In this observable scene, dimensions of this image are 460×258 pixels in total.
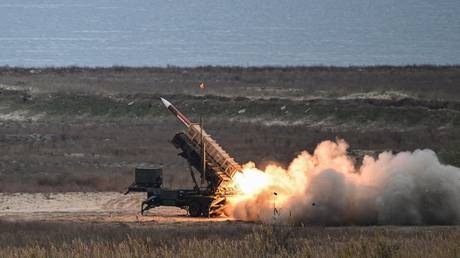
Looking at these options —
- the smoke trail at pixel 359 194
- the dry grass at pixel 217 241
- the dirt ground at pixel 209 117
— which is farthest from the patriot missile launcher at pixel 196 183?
the dirt ground at pixel 209 117

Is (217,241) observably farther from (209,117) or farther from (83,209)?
(209,117)

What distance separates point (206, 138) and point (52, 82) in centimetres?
4390

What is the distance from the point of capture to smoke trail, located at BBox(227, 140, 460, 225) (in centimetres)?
3441

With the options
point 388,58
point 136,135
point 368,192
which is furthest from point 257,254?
point 388,58

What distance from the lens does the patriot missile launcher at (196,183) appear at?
36844mm

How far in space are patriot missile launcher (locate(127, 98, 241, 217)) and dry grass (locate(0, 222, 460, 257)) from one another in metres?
2.49

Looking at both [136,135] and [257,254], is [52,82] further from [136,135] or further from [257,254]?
[257,254]

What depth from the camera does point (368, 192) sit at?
35281mm

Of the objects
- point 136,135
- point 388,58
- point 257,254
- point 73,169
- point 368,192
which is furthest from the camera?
point 388,58

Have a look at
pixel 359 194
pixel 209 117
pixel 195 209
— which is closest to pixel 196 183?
pixel 195 209

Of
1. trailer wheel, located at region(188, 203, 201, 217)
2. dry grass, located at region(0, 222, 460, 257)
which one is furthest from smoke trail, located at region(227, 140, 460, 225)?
dry grass, located at region(0, 222, 460, 257)

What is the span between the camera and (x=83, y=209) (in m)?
38.9

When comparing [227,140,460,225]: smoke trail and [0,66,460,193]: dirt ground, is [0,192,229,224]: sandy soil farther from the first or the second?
[227,140,460,225]: smoke trail

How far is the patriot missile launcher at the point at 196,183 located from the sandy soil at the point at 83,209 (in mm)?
512
